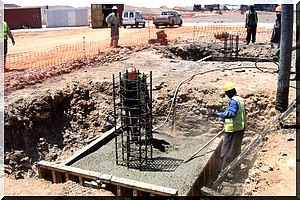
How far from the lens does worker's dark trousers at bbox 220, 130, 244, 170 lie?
693cm

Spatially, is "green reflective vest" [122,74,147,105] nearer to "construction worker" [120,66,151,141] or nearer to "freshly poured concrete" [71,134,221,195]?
"construction worker" [120,66,151,141]

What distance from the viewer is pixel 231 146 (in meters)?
6.98

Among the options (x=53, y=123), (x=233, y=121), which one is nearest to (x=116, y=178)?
(x=233, y=121)

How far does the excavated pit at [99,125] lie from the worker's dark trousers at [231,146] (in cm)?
55

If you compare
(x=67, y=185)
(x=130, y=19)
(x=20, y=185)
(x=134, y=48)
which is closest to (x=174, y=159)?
(x=67, y=185)

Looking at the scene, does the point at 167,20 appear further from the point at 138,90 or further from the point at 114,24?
the point at 138,90

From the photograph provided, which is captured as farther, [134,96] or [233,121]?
[134,96]

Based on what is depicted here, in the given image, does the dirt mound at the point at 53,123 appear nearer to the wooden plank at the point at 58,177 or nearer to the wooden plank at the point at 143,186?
the wooden plank at the point at 58,177

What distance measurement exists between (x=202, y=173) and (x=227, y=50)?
999 centimetres

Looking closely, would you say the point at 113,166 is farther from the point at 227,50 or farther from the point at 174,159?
the point at 227,50

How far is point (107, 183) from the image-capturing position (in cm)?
679

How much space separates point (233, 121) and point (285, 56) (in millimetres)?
2493

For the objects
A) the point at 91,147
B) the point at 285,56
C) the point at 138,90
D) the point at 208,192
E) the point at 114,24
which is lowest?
the point at 208,192

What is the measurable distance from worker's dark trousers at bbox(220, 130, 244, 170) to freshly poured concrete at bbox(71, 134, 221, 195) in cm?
55
